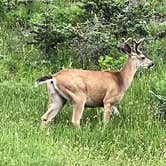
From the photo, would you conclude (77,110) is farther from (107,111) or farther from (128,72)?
(128,72)

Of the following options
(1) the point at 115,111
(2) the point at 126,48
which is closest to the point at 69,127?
(1) the point at 115,111

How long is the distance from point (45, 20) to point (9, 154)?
18.1ft

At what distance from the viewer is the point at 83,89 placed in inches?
443

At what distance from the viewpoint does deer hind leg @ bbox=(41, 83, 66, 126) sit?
11172 millimetres

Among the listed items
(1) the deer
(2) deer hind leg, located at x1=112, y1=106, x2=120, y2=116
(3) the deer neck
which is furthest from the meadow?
(3) the deer neck

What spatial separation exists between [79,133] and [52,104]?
114cm

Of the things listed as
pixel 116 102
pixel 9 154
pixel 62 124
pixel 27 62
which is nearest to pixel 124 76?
pixel 116 102

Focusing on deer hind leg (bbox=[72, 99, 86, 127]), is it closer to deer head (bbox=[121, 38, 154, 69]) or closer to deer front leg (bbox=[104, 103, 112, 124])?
deer front leg (bbox=[104, 103, 112, 124])

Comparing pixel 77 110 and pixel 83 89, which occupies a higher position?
pixel 83 89

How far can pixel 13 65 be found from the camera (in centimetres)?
1373

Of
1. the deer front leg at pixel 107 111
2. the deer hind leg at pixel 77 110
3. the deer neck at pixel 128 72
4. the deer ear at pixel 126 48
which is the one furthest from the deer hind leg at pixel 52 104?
the deer ear at pixel 126 48

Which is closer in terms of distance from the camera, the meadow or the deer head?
the meadow

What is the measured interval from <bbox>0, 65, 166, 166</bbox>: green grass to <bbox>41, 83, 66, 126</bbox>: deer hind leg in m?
0.12

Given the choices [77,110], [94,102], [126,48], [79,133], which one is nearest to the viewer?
[79,133]
